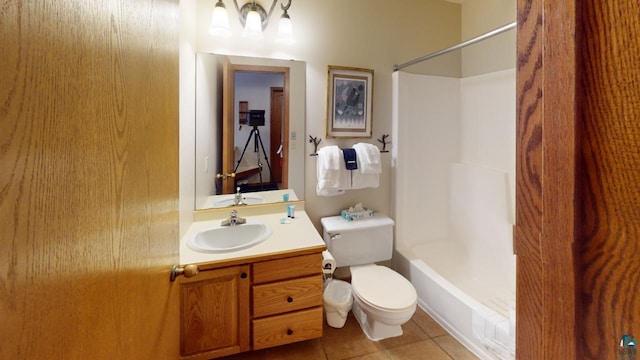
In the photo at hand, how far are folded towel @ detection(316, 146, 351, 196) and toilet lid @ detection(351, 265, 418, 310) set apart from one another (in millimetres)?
622

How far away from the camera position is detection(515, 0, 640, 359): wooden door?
0.24 metres

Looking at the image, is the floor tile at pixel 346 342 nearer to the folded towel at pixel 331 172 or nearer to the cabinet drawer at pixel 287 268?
the cabinet drawer at pixel 287 268

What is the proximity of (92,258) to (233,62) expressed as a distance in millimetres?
1694

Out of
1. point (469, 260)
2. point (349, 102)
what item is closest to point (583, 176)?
point (349, 102)

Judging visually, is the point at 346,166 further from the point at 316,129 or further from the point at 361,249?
the point at 361,249

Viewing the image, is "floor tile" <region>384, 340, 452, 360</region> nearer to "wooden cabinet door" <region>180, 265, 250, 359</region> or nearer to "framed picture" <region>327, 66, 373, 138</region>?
"wooden cabinet door" <region>180, 265, 250, 359</region>

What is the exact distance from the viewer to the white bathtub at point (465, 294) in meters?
1.45

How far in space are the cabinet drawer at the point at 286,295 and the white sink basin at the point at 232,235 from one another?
0.95 ft

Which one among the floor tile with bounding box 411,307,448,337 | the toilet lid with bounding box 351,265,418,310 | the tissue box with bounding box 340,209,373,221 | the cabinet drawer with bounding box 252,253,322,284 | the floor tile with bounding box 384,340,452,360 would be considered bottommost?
the floor tile with bounding box 384,340,452,360

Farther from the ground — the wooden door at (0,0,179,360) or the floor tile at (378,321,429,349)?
the wooden door at (0,0,179,360)

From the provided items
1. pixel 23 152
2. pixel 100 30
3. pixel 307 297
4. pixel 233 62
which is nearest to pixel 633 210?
pixel 23 152

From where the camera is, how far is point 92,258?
17.1 inches

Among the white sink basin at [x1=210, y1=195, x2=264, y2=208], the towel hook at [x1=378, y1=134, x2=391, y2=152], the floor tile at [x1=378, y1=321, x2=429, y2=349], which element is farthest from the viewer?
the towel hook at [x1=378, y1=134, x2=391, y2=152]

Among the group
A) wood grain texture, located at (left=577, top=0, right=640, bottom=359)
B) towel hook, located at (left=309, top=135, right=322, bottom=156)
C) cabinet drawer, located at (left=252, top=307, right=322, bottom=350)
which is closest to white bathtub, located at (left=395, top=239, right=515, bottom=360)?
cabinet drawer, located at (left=252, top=307, right=322, bottom=350)
